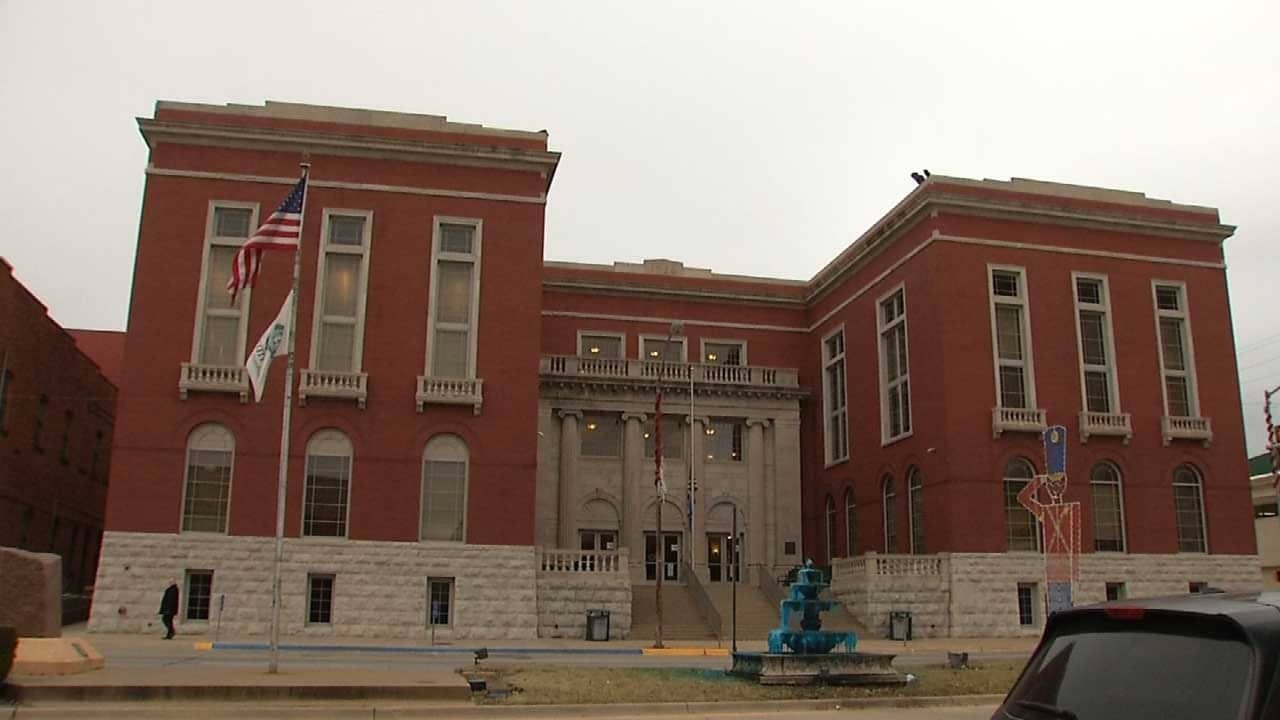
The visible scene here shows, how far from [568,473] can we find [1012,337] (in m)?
18.9

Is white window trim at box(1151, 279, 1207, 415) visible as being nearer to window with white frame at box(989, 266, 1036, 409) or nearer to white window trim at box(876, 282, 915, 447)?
window with white frame at box(989, 266, 1036, 409)

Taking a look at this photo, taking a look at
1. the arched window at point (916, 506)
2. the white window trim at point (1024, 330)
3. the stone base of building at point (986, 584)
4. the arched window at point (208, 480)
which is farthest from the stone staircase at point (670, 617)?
the arched window at point (208, 480)

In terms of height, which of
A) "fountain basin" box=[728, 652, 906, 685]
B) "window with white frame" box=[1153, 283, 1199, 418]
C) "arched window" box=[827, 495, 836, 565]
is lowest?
"fountain basin" box=[728, 652, 906, 685]

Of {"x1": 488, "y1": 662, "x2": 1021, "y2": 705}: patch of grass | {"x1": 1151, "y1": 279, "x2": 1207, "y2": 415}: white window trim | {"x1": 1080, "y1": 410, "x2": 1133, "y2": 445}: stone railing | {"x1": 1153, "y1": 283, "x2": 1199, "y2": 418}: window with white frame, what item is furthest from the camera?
{"x1": 1153, "y1": 283, "x2": 1199, "y2": 418}: window with white frame

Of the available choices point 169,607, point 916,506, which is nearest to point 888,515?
point 916,506

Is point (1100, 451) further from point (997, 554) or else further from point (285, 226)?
point (285, 226)

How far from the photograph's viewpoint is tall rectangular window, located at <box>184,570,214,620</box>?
34812 mm

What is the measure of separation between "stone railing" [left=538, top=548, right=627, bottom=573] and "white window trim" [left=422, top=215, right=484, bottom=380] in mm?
6766

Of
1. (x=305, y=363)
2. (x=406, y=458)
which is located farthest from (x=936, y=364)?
(x=305, y=363)

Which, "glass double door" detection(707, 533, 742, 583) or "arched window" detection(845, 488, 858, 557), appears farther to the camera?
"glass double door" detection(707, 533, 742, 583)

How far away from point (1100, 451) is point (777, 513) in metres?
14.1

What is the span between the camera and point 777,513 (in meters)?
49.1

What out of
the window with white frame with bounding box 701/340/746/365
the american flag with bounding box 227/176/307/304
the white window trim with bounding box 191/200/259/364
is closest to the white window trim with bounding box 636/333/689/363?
the window with white frame with bounding box 701/340/746/365

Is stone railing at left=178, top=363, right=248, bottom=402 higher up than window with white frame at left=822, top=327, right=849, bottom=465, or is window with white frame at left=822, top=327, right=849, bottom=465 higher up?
window with white frame at left=822, top=327, right=849, bottom=465
